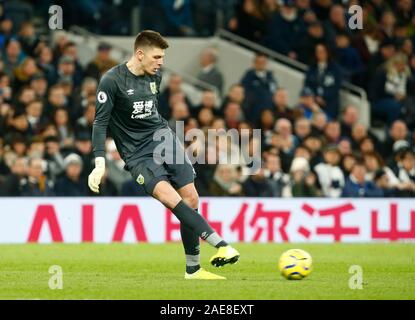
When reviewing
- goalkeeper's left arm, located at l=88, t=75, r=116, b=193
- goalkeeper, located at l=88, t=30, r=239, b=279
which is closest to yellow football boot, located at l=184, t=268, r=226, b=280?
goalkeeper, located at l=88, t=30, r=239, b=279

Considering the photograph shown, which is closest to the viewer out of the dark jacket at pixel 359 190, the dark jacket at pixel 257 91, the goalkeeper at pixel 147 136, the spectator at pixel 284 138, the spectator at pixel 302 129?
the goalkeeper at pixel 147 136

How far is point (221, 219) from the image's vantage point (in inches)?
696

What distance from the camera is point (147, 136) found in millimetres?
11367

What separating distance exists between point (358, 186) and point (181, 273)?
742 cm

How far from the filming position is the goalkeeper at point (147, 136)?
11.0 meters

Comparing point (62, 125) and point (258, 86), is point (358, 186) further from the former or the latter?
point (62, 125)

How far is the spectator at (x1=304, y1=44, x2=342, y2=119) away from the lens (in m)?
21.4

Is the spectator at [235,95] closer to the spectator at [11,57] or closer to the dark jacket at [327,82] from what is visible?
the dark jacket at [327,82]

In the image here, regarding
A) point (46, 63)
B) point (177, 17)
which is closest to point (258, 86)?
point (177, 17)

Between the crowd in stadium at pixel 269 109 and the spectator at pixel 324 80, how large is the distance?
0.02 m

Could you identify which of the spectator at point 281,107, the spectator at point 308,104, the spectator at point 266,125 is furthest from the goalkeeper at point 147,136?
the spectator at point 308,104

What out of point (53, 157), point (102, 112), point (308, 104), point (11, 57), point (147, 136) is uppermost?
point (11, 57)
